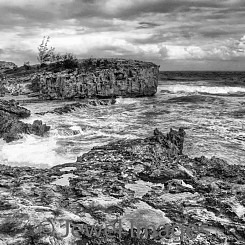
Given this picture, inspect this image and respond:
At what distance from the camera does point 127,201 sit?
8.92 meters

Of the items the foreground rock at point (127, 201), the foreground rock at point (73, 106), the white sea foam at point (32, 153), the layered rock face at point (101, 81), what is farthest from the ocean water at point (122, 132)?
the layered rock face at point (101, 81)

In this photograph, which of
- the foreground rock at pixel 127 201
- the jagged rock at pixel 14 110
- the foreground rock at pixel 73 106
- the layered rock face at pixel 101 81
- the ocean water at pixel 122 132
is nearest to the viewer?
the foreground rock at pixel 127 201

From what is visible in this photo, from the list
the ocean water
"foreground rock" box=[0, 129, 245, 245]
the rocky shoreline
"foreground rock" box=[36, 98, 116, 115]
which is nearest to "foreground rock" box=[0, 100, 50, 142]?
the ocean water

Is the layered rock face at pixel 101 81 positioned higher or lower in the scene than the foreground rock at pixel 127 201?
higher

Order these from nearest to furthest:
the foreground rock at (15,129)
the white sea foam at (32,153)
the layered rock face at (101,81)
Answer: the white sea foam at (32,153)
the foreground rock at (15,129)
the layered rock face at (101,81)

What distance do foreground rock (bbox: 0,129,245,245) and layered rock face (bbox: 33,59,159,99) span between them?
33392 mm

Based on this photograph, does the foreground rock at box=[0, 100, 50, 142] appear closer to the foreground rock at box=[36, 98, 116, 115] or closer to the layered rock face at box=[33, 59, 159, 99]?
the foreground rock at box=[36, 98, 116, 115]

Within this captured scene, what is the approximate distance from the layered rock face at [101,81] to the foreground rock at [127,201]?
3339cm

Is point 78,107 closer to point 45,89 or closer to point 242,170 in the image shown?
point 45,89

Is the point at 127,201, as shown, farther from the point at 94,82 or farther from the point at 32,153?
the point at 94,82

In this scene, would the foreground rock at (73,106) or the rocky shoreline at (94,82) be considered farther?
the rocky shoreline at (94,82)

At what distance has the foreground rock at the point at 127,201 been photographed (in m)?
7.04

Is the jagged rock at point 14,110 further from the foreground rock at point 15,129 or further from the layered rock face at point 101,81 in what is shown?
the layered rock face at point 101,81

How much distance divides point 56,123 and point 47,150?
8.47m
